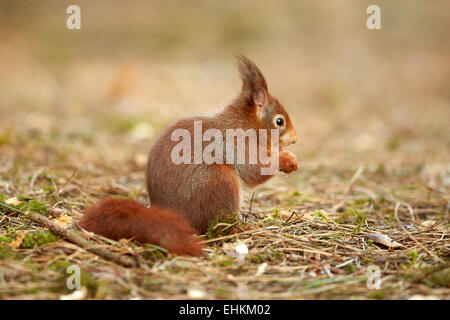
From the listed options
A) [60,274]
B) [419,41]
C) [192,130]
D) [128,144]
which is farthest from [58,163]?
[419,41]

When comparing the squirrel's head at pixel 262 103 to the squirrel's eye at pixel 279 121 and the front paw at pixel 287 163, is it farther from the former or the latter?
the front paw at pixel 287 163

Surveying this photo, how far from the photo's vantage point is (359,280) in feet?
6.37

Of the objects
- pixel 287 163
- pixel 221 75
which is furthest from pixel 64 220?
pixel 221 75

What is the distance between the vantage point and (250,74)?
2752mm

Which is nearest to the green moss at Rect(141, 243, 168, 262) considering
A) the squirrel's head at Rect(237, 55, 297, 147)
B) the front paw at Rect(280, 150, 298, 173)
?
the front paw at Rect(280, 150, 298, 173)

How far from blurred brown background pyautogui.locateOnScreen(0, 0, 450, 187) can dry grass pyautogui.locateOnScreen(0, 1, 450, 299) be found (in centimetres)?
4

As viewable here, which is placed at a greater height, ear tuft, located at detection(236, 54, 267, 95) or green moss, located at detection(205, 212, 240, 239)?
ear tuft, located at detection(236, 54, 267, 95)

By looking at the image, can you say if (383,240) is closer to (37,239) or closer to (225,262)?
(225,262)

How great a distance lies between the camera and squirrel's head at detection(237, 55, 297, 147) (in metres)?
2.75

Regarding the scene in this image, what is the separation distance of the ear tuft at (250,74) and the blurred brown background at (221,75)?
0.30 m

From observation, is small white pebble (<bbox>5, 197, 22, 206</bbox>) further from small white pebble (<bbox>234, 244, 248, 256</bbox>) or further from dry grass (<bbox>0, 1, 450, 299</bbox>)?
small white pebble (<bbox>234, 244, 248, 256</bbox>)

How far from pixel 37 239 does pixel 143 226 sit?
50 cm

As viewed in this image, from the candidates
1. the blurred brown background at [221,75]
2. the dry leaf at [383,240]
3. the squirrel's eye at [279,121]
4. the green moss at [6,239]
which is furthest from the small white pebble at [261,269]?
the blurred brown background at [221,75]

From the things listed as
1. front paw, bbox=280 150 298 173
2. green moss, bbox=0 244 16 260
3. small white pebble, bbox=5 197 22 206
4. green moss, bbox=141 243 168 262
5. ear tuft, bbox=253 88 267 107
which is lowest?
green moss, bbox=141 243 168 262
